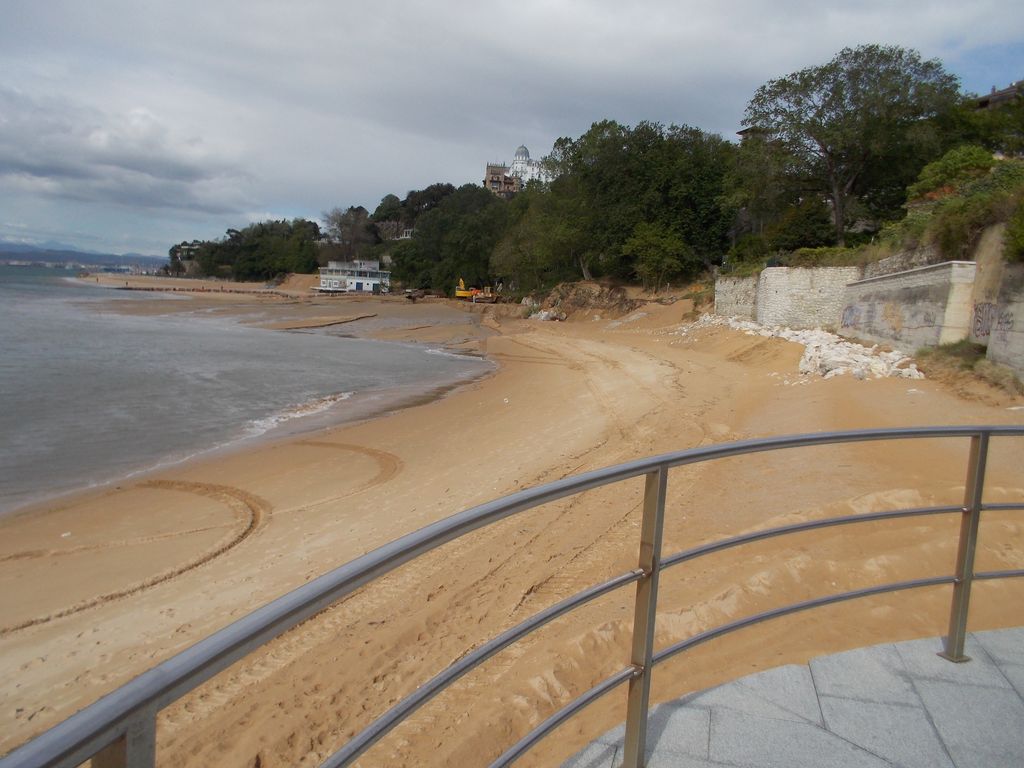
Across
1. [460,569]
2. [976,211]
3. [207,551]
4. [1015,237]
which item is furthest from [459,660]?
[976,211]

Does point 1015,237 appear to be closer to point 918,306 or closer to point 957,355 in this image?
point 957,355

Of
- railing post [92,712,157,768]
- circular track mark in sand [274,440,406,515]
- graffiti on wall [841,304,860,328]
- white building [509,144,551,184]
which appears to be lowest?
circular track mark in sand [274,440,406,515]

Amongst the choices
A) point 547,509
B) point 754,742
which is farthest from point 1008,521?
point 754,742

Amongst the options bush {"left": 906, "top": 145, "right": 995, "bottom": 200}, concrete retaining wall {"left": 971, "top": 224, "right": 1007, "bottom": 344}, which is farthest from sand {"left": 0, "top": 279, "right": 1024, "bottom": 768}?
bush {"left": 906, "top": 145, "right": 995, "bottom": 200}

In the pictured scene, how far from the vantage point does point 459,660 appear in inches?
70.9

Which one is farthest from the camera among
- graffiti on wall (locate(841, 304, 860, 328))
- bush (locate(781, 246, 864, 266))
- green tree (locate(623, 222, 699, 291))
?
green tree (locate(623, 222, 699, 291))

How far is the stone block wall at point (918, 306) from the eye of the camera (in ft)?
45.9

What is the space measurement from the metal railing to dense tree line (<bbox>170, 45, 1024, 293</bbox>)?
95.7 ft

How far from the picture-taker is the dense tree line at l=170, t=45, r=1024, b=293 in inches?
1102

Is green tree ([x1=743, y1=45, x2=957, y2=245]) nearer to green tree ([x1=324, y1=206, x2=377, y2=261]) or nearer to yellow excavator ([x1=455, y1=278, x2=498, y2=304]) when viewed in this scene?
yellow excavator ([x1=455, y1=278, x2=498, y2=304])

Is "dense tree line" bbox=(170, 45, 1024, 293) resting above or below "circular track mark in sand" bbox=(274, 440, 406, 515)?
above

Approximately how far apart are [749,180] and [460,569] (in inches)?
1132

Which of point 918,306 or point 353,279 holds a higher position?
point 918,306

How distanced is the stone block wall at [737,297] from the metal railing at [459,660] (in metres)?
26.2
